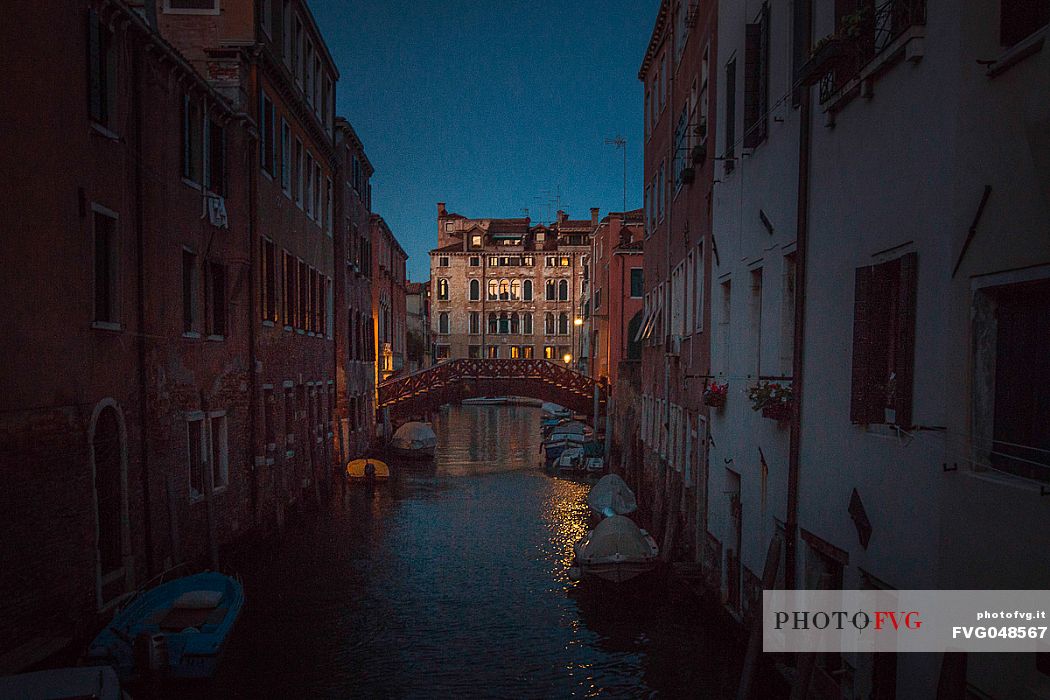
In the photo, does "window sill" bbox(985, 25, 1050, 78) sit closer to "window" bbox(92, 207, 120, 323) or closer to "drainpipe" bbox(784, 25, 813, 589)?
"drainpipe" bbox(784, 25, 813, 589)

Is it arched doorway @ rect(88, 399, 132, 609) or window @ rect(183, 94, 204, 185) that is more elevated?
window @ rect(183, 94, 204, 185)

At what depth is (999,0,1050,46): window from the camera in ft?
14.4

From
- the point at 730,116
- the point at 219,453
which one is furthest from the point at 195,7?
the point at 730,116

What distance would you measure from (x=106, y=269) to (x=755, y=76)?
8149mm

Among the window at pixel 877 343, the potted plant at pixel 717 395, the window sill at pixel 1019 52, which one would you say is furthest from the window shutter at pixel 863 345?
the potted plant at pixel 717 395

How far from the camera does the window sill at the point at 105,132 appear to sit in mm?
9172

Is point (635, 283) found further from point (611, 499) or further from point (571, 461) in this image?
point (611, 499)

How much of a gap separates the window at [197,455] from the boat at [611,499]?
8291 mm

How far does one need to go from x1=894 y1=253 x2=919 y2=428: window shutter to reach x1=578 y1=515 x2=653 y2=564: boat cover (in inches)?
302

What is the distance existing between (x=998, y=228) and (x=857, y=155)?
209 cm

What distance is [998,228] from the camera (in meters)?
4.54

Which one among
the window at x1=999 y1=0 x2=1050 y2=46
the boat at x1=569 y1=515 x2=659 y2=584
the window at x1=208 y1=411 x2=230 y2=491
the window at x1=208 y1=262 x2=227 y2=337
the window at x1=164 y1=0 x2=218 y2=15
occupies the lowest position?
the boat at x1=569 y1=515 x2=659 y2=584

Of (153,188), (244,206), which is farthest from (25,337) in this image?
(244,206)

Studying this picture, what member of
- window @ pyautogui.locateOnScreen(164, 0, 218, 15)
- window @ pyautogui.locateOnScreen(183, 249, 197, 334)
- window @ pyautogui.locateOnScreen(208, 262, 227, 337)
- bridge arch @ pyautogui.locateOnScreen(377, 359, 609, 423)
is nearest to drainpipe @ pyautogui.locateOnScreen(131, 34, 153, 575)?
window @ pyautogui.locateOnScreen(183, 249, 197, 334)
